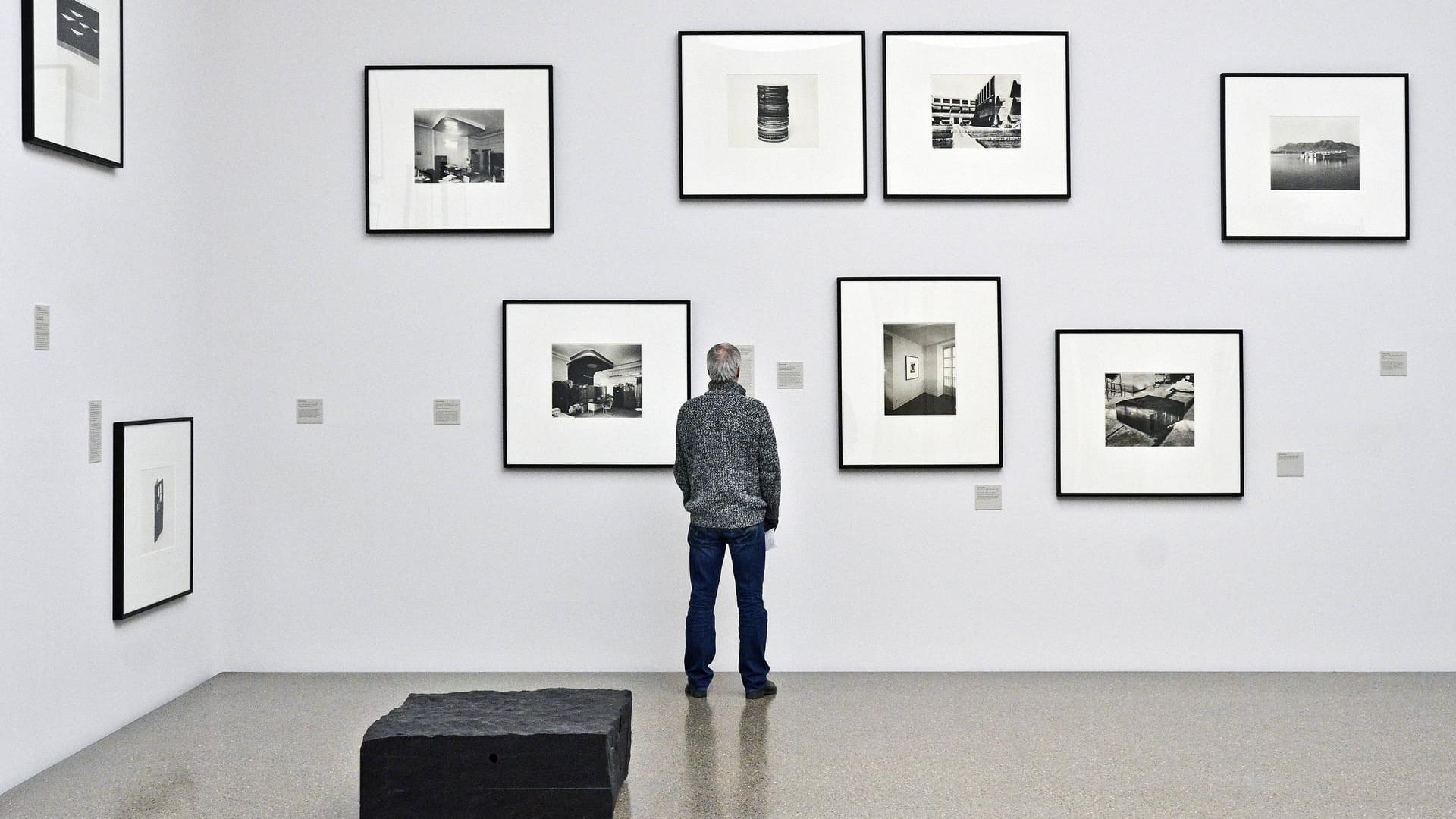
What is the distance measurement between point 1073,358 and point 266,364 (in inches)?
200

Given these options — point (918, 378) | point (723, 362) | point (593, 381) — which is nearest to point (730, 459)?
point (723, 362)

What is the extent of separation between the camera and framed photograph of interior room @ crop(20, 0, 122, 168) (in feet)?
17.2

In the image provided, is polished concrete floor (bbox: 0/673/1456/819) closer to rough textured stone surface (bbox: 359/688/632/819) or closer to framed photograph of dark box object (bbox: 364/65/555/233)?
rough textured stone surface (bbox: 359/688/632/819)

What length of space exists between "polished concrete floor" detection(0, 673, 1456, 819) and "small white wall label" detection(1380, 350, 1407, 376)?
6.20 ft

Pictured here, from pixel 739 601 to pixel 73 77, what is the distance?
4.34 metres

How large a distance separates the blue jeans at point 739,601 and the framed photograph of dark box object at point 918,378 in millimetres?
1059

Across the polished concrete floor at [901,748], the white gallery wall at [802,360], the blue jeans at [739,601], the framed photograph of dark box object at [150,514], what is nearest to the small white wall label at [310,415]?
the white gallery wall at [802,360]

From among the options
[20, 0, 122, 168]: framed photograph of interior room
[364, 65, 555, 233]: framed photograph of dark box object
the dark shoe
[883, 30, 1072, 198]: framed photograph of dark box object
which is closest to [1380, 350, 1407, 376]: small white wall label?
[883, 30, 1072, 198]: framed photograph of dark box object

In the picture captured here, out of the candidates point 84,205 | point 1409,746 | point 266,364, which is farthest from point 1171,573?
point 84,205

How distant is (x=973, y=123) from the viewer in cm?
A: 721

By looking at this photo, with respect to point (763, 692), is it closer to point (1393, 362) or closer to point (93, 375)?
point (93, 375)

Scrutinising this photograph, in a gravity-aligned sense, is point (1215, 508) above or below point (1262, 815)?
above

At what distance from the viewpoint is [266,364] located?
725 cm

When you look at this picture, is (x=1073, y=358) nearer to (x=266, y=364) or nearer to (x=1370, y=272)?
(x=1370, y=272)
